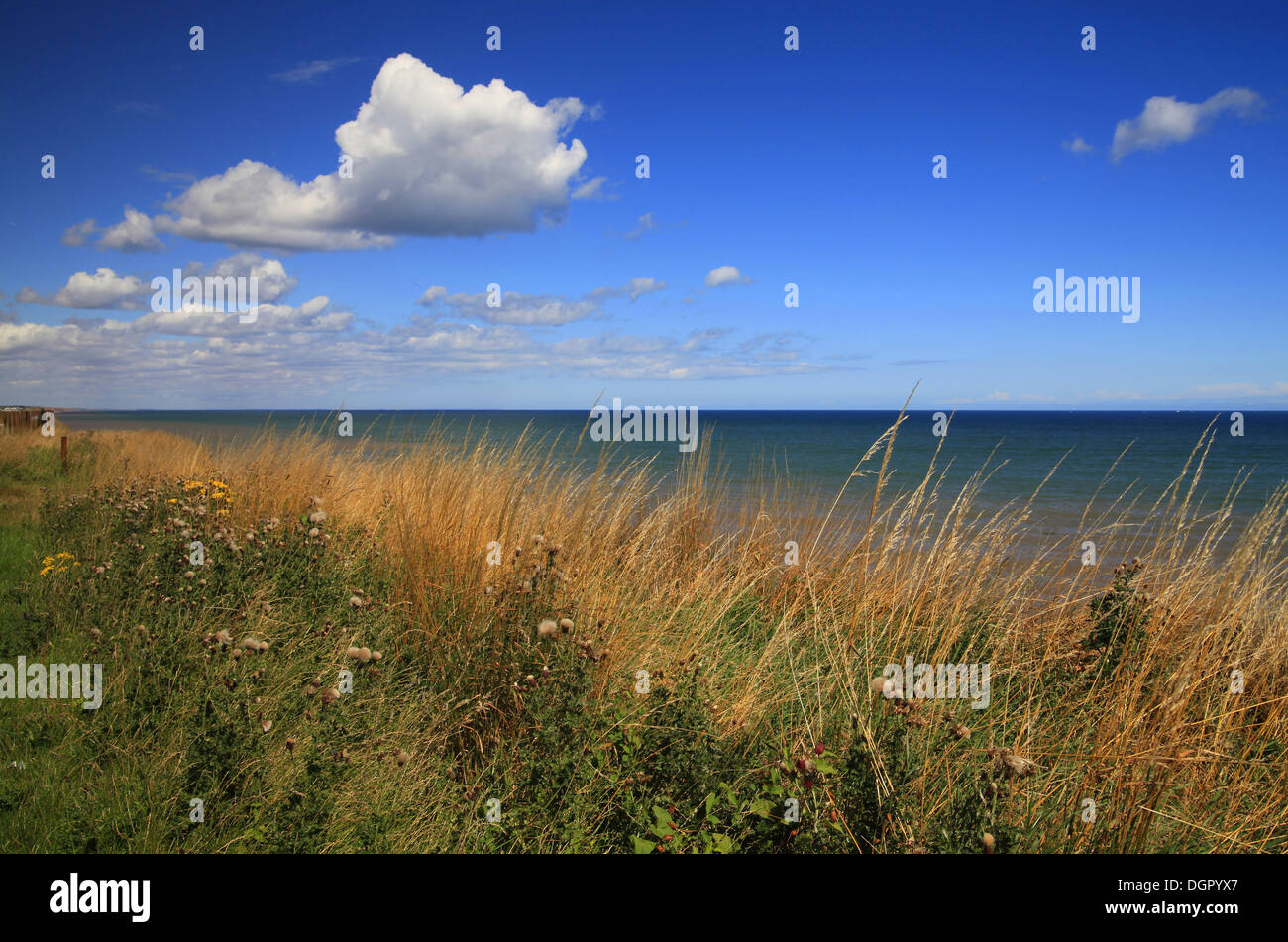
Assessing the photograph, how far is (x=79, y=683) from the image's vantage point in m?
3.06

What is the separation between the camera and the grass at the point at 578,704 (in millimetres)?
2188

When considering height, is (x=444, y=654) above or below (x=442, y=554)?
below

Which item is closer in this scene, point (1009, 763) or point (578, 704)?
point (1009, 763)

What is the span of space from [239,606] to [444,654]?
1174 mm

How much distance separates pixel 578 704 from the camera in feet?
8.16

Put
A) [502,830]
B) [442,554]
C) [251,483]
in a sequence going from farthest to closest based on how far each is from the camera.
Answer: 1. [251,483]
2. [442,554]
3. [502,830]

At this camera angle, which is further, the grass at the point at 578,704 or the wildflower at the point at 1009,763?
the grass at the point at 578,704

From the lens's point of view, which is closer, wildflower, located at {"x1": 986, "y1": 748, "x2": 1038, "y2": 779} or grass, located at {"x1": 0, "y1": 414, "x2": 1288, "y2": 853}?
wildflower, located at {"x1": 986, "y1": 748, "x2": 1038, "y2": 779}

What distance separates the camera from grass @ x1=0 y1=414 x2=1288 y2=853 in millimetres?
2188
